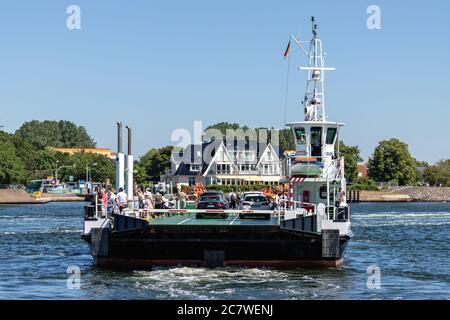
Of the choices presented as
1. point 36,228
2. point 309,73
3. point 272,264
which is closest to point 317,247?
point 272,264

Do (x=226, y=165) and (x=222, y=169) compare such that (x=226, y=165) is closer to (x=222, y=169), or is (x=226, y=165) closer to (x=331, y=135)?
(x=222, y=169)

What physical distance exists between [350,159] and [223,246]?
13901 cm

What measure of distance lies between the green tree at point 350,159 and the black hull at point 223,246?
137 metres

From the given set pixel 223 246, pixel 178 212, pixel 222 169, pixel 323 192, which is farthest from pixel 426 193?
pixel 223 246

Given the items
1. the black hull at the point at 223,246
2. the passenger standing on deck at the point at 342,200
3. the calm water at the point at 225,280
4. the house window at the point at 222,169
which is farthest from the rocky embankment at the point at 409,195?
the black hull at the point at 223,246

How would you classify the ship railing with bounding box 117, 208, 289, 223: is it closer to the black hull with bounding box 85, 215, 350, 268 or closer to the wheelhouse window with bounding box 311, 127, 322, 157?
the black hull with bounding box 85, 215, 350, 268

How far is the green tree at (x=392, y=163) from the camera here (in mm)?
172750

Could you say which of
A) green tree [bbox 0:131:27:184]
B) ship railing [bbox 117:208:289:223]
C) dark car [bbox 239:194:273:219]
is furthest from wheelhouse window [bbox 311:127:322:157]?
green tree [bbox 0:131:27:184]

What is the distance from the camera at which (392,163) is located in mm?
173500

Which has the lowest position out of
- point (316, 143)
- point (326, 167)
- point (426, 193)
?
point (426, 193)

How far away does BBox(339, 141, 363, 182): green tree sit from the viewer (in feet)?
539

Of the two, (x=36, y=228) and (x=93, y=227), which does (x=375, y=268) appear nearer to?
(x=93, y=227)

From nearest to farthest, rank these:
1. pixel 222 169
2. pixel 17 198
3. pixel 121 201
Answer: pixel 121 201, pixel 222 169, pixel 17 198
